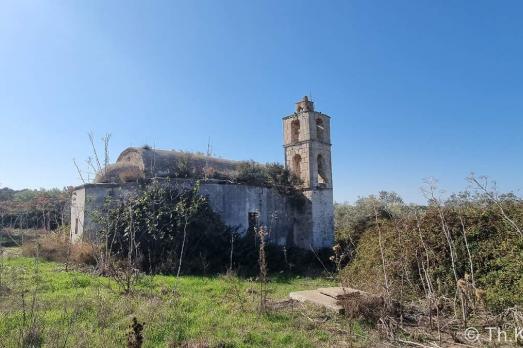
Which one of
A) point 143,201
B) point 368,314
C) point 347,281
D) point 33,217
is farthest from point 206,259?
point 33,217

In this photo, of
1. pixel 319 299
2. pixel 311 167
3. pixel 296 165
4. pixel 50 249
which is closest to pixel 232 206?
pixel 311 167

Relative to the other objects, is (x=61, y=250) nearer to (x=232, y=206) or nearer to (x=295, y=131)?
(x=232, y=206)

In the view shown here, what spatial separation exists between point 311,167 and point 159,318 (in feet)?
39.3

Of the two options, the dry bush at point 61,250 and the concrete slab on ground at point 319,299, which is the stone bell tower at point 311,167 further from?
the dry bush at point 61,250

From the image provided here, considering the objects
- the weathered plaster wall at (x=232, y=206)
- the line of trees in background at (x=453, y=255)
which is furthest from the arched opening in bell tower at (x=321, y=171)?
the line of trees in background at (x=453, y=255)

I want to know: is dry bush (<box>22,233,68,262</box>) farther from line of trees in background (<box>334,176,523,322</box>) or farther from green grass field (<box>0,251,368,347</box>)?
line of trees in background (<box>334,176,523,322</box>)

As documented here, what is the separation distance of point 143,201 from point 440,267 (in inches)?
386

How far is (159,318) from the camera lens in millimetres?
5895

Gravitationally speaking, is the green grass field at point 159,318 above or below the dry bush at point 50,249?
below

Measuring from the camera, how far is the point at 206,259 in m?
12.7

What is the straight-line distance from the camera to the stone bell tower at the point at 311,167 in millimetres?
16600

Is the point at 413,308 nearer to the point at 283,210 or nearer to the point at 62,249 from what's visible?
the point at 283,210

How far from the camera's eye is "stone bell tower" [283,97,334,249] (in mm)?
16600

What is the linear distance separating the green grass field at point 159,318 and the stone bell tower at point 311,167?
8.09m
